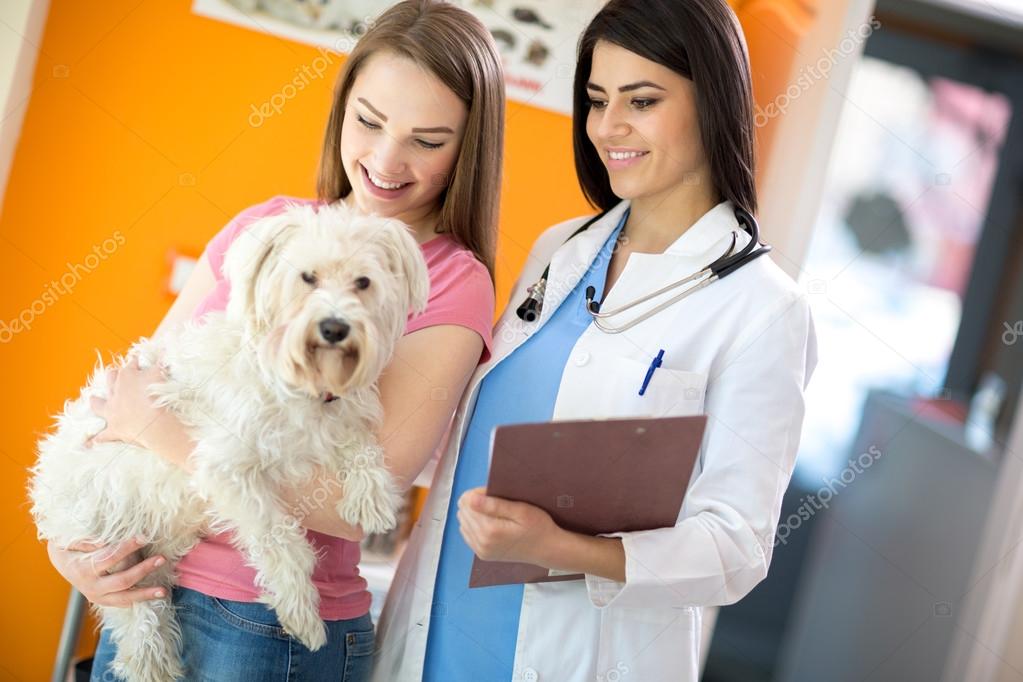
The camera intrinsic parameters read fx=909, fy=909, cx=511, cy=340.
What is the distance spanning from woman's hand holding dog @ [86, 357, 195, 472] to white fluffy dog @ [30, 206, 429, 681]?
0.07ft

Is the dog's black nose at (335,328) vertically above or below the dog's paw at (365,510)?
above

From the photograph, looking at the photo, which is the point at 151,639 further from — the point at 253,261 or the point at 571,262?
the point at 571,262

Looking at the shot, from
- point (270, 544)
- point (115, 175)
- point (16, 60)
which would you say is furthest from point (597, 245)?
point (16, 60)

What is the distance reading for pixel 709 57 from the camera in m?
1.62

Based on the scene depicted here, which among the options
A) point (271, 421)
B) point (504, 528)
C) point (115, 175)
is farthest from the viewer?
point (115, 175)

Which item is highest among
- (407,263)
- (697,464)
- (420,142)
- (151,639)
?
(420,142)

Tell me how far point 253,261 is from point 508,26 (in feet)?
5.60

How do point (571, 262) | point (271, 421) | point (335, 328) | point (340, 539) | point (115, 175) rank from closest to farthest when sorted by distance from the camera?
point (335, 328) → point (271, 421) → point (340, 539) → point (571, 262) → point (115, 175)

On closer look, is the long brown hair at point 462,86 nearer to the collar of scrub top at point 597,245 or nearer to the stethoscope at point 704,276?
the collar of scrub top at point 597,245

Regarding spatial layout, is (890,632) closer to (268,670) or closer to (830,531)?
(830,531)

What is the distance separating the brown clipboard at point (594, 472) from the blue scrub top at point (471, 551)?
0.19 m

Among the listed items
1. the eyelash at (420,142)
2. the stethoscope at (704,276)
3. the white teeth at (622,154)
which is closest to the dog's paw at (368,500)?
the stethoscope at (704,276)

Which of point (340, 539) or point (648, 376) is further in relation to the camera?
→ point (340, 539)

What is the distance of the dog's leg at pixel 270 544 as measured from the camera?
153 centimetres
